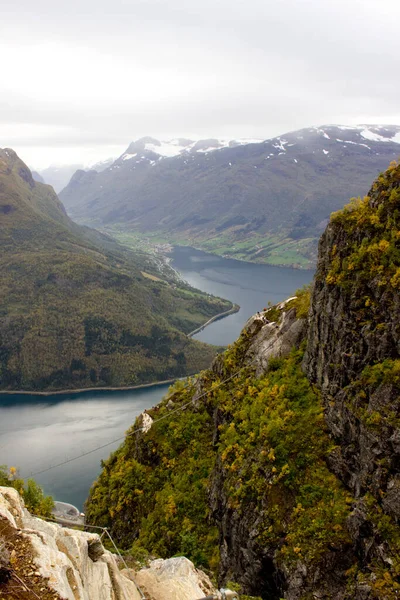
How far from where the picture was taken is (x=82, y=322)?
5187 inches

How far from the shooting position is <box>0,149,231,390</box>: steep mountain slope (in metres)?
117

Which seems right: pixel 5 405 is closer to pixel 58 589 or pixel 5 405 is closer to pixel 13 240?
pixel 13 240

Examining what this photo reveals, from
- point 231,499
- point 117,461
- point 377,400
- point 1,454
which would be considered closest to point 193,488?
point 231,499

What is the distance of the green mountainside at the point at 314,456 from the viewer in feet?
42.4

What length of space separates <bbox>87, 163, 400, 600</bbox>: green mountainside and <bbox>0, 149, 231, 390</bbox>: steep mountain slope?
317 feet

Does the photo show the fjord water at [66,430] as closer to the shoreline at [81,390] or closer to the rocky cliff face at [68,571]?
the shoreline at [81,390]

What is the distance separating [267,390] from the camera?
19.5 meters

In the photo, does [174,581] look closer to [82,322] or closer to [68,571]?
[68,571]

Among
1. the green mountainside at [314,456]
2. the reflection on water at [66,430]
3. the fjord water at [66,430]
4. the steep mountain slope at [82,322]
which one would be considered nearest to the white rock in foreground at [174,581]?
the green mountainside at [314,456]

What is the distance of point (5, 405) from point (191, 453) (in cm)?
9519

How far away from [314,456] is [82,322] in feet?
408

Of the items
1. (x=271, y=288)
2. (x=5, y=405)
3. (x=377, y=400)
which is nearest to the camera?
(x=377, y=400)

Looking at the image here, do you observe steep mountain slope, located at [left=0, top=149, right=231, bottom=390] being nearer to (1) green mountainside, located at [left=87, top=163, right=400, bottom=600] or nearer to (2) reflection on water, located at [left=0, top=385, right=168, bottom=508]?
(2) reflection on water, located at [left=0, top=385, right=168, bottom=508]

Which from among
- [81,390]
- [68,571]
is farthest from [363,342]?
[81,390]
